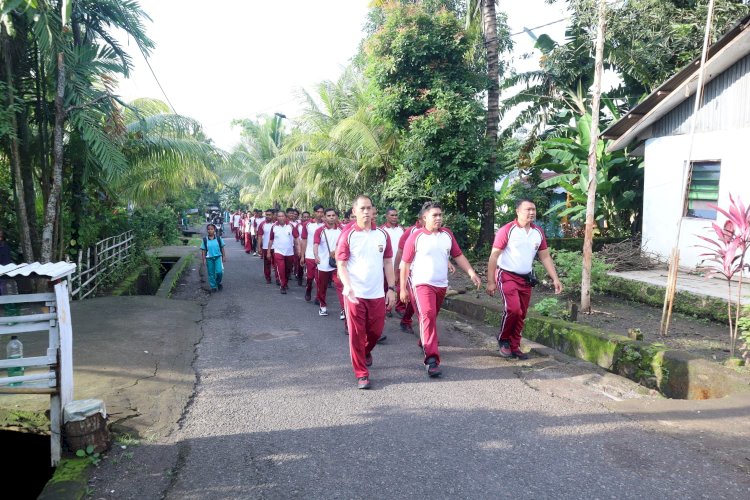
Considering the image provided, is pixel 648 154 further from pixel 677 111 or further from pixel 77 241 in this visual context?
pixel 77 241

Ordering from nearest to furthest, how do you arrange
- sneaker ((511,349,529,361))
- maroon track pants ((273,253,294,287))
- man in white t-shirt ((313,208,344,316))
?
1. sneaker ((511,349,529,361))
2. man in white t-shirt ((313,208,344,316))
3. maroon track pants ((273,253,294,287))

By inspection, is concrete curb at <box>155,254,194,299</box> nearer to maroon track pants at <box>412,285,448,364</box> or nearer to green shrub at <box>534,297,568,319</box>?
maroon track pants at <box>412,285,448,364</box>

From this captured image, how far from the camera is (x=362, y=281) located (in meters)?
5.41

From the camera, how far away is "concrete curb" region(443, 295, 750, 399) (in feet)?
15.5

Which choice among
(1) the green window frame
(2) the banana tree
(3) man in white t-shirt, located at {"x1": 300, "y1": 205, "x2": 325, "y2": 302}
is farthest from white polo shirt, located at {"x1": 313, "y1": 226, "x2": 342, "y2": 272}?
(2) the banana tree

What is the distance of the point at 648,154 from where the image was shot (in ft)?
38.8

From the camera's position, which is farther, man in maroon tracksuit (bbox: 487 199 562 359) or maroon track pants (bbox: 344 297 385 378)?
man in maroon tracksuit (bbox: 487 199 562 359)

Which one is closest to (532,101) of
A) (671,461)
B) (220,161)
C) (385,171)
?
(385,171)

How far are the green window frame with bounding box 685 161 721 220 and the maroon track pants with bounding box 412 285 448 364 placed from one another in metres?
7.34

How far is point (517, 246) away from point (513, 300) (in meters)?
0.60

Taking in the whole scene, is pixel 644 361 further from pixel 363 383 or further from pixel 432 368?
pixel 363 383

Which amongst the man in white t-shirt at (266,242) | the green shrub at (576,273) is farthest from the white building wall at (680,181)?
the man in white t-shirt at (266,242)

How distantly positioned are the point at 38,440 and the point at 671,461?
484 cm

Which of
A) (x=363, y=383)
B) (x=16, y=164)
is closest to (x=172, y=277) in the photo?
(x=16, y=164)
